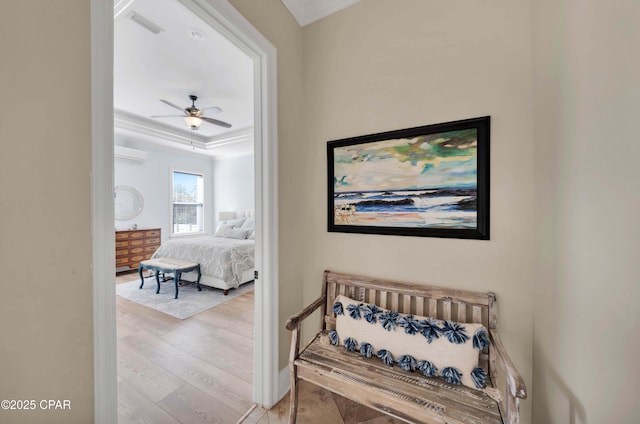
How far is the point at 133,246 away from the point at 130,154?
1.92 meters

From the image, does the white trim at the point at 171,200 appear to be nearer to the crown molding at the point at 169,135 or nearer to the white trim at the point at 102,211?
the crown molding at the point at 169,135

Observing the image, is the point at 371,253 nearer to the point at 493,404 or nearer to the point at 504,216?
the point at 504,216

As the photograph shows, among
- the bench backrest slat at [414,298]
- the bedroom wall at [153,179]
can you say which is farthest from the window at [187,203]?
the bench backrest slat at [414,298]

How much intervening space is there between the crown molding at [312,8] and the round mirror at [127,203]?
5.10m

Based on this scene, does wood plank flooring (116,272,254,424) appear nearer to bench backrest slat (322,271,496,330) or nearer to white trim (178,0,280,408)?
white trim (178,0,280,408)

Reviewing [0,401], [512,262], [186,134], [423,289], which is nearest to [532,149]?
[512,262]

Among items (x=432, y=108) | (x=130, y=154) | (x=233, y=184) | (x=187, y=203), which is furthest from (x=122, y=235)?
(x=432, y=108)

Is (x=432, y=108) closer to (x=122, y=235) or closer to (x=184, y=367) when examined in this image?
(x=184, y=367)

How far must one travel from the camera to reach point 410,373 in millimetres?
1300

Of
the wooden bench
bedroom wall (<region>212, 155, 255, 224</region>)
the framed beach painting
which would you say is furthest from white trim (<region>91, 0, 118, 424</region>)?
bedroom wall (<region>212, 155, 255, 224</region>)

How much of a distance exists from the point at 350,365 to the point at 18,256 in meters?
1.42

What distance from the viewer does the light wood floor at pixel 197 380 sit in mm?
1567

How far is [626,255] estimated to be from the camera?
0.70 metres

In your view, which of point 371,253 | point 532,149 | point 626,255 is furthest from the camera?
point 371,253
